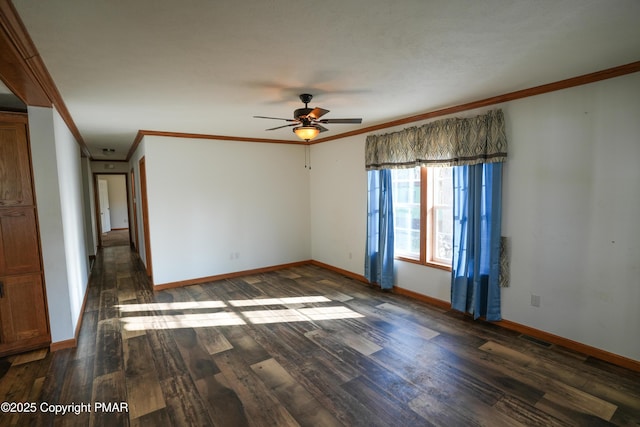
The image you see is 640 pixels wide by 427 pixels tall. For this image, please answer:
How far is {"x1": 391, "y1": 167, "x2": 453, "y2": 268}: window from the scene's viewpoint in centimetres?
416

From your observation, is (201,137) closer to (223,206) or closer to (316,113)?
(223,206)

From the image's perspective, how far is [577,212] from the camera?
9.66ft

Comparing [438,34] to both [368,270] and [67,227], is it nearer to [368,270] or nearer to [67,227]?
[368,270]

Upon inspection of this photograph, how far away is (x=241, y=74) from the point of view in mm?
2553

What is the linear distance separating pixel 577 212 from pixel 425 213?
5.51 ft

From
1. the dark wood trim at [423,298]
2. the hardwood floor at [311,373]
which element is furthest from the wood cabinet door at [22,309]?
the dark wood trim at [423,298]

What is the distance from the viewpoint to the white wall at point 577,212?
2.67 metres

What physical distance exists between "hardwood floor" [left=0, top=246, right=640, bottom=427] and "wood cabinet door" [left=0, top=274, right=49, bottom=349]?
222mm

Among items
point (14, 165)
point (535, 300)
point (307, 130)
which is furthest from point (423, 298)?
point (14, 165)

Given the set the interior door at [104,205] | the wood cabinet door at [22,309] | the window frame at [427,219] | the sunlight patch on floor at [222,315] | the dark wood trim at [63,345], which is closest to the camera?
the wood cabinet door at [22,309]

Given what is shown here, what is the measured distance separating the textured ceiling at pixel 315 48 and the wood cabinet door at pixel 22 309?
1.88 m

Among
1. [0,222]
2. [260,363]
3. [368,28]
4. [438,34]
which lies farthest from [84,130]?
[438,34]

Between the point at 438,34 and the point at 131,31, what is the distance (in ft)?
6.08

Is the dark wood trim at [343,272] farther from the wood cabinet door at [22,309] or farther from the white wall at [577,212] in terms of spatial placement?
the wood cabinet door at [22,309]
